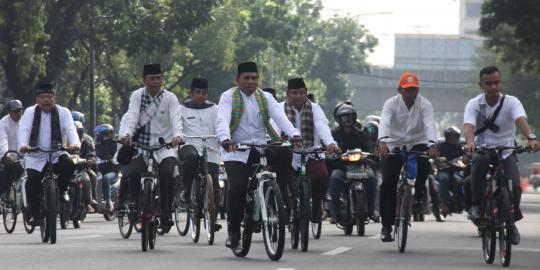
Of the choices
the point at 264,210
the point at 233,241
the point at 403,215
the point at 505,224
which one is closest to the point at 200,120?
the point at 403,215

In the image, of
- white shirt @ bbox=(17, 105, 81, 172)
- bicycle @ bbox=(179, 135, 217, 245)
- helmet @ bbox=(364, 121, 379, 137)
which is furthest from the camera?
helmet @ bbox=(364, 121, 379, 137)

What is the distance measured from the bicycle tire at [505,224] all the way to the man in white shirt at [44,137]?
5.44 metres

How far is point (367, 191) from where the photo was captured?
1967 cm

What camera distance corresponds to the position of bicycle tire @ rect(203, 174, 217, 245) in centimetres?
1612

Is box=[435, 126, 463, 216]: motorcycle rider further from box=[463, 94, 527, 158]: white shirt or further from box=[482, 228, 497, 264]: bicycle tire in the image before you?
box=[482, 228, 497, 264]: bicycle tire

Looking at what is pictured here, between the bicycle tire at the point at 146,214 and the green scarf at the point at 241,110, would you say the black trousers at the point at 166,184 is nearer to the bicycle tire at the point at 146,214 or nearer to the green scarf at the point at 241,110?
the bicycle tire at the point at 146,214

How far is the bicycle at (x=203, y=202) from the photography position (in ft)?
53.2

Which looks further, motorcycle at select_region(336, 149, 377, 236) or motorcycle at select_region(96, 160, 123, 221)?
motorcycle at select_region(96, 160, 123, 221)

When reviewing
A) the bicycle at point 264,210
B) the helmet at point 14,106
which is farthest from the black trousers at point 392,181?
the helmet at point 14,106

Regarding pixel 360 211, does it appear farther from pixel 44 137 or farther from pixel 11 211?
pixel 11 211

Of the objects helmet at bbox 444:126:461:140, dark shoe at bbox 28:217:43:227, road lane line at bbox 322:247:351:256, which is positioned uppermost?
helmet at bbox 444:126:461:140

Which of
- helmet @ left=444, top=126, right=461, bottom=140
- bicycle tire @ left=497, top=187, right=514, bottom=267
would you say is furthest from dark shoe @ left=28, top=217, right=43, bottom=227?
helmet @ left=444, top=126, right=461, bottom=140

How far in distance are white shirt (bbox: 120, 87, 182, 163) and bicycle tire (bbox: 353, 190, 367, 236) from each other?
11.3ft

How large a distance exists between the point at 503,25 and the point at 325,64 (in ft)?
203
